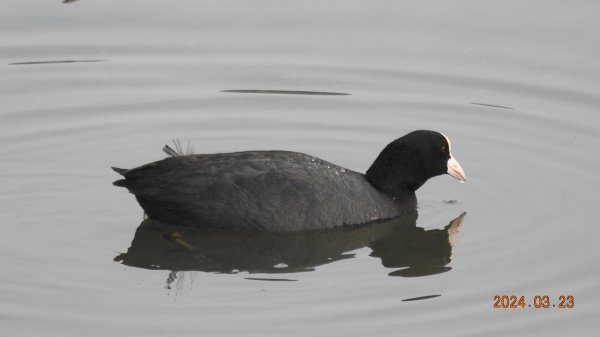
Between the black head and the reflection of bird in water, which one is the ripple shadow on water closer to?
the reflection of bird in water

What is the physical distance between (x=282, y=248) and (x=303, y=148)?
84.2 inches

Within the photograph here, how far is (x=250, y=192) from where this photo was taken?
10.6m

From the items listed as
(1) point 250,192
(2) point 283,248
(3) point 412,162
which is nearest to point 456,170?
(3) point 412,162

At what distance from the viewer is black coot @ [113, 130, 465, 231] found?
1059 cm

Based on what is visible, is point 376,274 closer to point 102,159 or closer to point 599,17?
point 102,159

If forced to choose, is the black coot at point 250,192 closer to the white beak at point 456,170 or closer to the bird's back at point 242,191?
the bird's back at point 242,191

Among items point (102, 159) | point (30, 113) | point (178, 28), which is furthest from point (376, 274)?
point (178, 28)

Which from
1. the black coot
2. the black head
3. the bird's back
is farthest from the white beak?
the bird's back

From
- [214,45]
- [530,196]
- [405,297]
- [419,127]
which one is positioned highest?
[214,45]

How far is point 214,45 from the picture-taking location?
1470cm

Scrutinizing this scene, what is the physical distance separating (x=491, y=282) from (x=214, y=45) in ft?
19.5

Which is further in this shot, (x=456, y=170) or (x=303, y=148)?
(x=303, y=148)
